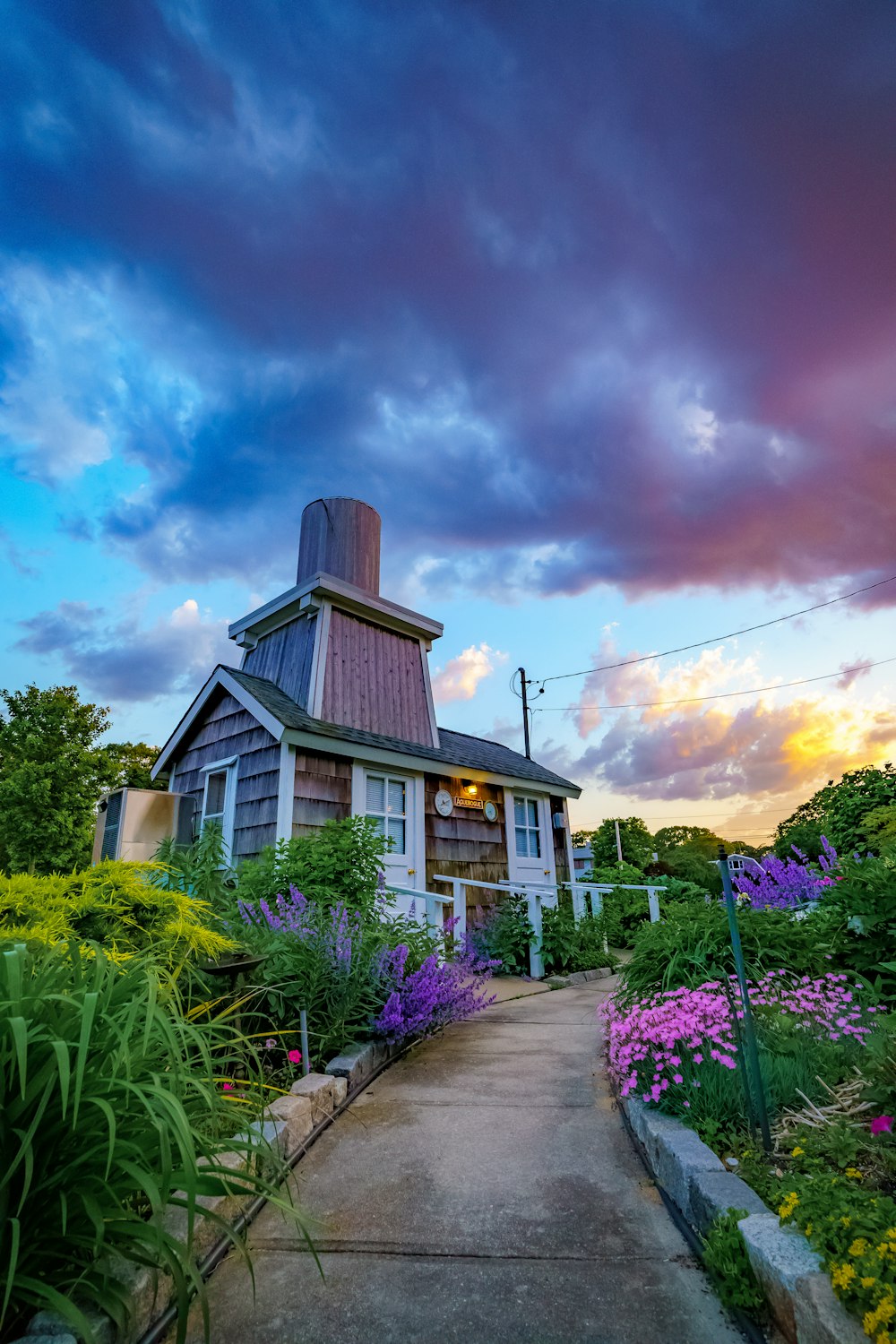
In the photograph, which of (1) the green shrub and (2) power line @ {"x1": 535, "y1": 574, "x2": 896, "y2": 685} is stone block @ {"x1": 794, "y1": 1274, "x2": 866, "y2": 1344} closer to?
(1) the green shrub

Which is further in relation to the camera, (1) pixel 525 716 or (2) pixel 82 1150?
(1) pixel 525 716

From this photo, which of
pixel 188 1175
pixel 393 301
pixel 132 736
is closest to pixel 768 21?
pixel 393 301

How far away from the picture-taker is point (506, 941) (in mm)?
8203

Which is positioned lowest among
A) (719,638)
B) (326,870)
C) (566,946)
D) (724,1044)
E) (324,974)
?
(724,1044)

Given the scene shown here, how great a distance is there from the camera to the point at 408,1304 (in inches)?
68.4

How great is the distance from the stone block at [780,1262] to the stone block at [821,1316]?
3 cm

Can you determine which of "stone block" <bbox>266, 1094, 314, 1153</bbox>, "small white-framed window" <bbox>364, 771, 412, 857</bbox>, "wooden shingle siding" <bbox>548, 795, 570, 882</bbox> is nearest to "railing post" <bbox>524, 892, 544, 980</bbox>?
"small white-framed window" <bbox>364, 771, 412, 857</bbox>

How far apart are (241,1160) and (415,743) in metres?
7.65

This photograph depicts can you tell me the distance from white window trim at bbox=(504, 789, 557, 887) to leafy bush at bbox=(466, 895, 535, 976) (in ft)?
5.06

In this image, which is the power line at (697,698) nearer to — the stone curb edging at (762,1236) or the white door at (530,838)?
the white door at (530,838)

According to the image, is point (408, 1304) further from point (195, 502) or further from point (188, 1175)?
point (195, 502)

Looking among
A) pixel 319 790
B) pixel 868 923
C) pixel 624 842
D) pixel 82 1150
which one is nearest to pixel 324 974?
pixel 82 1150

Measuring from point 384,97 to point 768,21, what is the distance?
392 centimetres

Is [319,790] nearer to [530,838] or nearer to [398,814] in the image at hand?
[398,814]
